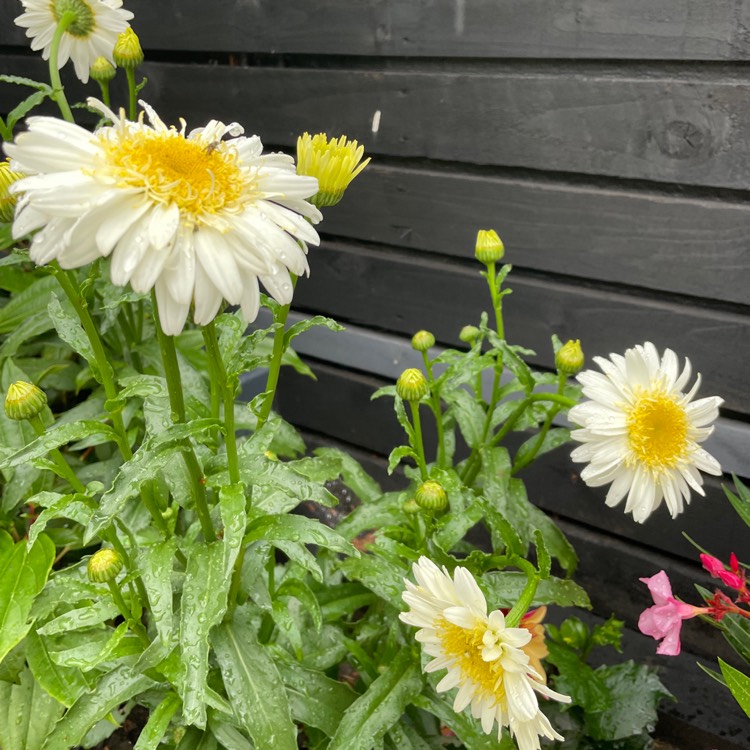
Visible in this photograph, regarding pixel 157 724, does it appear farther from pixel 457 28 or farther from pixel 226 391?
pixel 457 28

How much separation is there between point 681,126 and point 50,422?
969 millimetres

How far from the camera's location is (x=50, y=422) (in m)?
0.98

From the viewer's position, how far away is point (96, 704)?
28.1 inches

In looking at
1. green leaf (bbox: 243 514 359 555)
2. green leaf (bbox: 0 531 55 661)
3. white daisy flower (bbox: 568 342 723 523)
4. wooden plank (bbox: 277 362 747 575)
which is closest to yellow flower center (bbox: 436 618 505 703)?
green leaf (bbox: 243 514 359 555)

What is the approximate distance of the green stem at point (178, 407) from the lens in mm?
524

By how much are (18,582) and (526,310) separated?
2.90 feet

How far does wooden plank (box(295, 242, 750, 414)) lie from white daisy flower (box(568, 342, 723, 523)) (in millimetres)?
376

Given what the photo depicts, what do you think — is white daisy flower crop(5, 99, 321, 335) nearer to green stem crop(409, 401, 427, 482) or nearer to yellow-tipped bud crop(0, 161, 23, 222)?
yellow-tipped bud crop(0, 161, 23, 222)

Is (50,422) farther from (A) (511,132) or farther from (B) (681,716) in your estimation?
(B) (681,716)

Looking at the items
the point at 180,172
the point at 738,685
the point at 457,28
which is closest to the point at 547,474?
the point at 738,685

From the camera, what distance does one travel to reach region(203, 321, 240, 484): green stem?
0.53m

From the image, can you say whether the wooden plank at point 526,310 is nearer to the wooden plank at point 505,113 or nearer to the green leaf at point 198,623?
the wooden plank at point 505,113

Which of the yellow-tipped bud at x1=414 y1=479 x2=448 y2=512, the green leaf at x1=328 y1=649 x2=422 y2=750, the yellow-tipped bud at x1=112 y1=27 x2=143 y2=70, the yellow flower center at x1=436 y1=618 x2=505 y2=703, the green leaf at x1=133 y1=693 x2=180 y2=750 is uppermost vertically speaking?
the yellow-tipped bud at x1=112 y1=27 x2=143 y2=70

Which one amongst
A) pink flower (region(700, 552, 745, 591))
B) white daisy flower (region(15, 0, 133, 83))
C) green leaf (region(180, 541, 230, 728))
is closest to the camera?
green leaf (region(180, 541, 230, 728))
